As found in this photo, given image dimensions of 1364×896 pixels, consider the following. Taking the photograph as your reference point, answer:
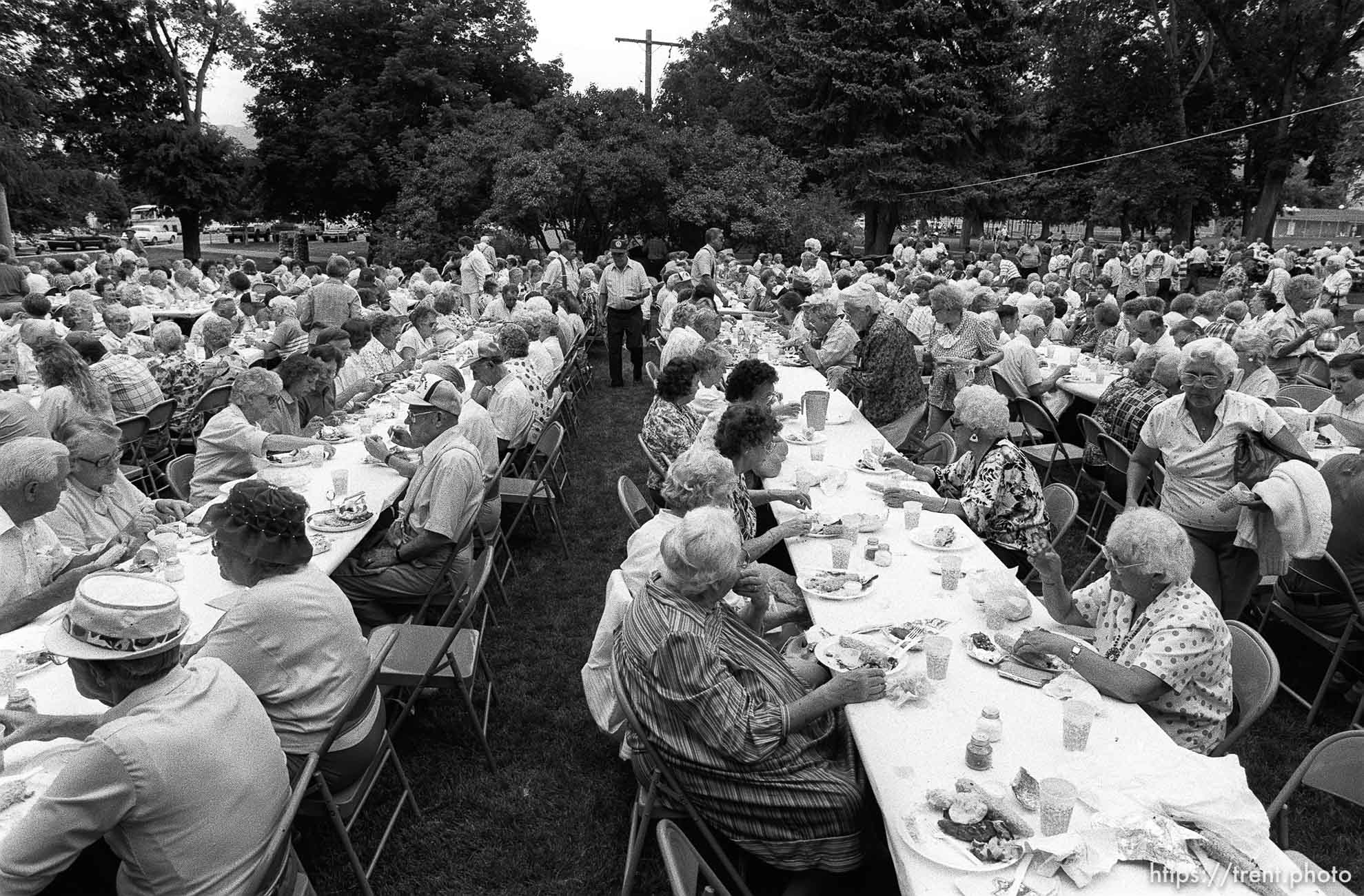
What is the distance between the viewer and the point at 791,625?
4309mm

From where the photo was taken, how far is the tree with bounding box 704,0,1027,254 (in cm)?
2923

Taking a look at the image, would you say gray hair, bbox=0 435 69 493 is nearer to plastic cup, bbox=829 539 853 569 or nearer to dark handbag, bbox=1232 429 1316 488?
plastic cup, bbox=829 539 853 569

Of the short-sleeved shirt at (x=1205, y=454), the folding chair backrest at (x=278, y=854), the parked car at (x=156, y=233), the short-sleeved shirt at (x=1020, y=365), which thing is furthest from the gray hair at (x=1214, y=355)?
the parked car at (x=156, y=233)

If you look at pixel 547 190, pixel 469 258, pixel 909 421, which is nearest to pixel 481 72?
pixel 547 190

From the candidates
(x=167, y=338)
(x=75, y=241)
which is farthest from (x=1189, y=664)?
(x=75, y=241)

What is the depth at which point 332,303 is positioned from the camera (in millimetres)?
11719

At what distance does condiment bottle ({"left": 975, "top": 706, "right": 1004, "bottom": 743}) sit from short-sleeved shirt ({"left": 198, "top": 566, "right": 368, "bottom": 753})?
221 cm

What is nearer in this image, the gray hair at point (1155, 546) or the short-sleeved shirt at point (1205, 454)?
the gray hair at point (1155, 546)

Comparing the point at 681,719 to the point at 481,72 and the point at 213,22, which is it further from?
the point at 213,22

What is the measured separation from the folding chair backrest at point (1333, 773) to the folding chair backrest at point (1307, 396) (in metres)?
6.13

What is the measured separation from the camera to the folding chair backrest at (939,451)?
6.15 metres

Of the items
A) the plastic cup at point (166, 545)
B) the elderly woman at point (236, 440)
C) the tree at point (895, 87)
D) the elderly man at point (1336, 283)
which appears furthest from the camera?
the tree at point (895, 87)

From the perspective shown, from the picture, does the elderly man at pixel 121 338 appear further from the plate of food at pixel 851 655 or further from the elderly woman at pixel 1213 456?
the elderly woman at pixel 1213 456

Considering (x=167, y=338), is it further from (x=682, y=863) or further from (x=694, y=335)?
(x=682, y=863)
